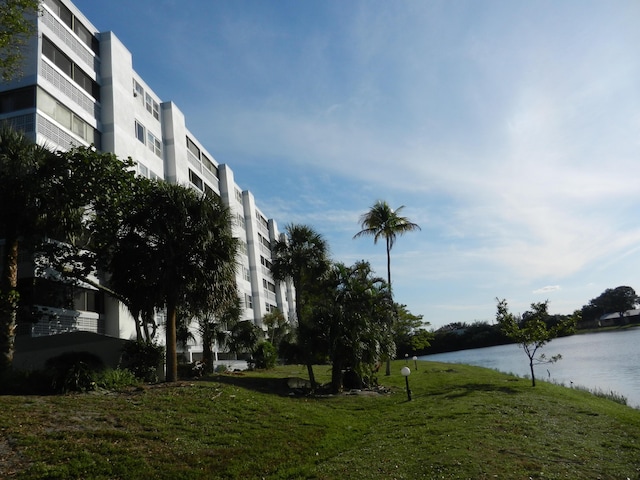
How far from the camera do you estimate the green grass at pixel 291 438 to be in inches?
381

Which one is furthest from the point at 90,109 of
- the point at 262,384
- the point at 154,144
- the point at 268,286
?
the point at 268,286

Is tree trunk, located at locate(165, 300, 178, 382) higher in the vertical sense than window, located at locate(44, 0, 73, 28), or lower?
lower

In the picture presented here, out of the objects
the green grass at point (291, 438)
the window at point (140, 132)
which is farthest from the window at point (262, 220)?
the green grass at point (291, 438)

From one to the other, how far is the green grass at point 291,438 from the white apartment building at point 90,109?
9.30 m

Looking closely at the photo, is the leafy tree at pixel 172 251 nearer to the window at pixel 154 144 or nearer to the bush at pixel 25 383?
the bush at pixel 25 383

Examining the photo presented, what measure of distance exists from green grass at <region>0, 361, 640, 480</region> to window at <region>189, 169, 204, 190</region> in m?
26.6

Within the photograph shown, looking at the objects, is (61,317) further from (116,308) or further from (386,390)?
(386,390)

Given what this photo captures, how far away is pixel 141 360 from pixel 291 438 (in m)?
11.6

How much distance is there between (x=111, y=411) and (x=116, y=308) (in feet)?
48.9

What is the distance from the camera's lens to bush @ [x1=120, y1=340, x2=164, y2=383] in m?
21.7

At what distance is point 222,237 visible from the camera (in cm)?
2086

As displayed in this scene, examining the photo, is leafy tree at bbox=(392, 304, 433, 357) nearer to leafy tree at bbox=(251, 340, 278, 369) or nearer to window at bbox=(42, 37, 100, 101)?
leafy tree at bbox=(251, 340, 278, 369)

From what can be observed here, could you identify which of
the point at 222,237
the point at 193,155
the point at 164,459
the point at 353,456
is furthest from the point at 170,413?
the point at 193,155

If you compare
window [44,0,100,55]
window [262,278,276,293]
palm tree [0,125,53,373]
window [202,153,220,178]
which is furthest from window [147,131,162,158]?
window [262,278,276,293]
